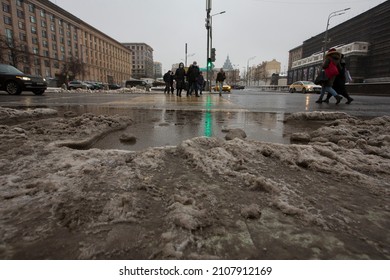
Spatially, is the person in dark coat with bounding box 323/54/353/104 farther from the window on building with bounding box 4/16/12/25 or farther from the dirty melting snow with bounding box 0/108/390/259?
the window on building with bounding box 4/16/12/25

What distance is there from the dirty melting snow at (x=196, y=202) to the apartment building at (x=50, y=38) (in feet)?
178

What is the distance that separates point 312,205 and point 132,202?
102 cm

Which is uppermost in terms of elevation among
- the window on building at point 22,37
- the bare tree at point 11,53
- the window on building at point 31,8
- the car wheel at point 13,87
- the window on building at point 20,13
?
the window on building at point 31,8

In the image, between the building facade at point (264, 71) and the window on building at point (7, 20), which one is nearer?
the window on building at point (7, 20)

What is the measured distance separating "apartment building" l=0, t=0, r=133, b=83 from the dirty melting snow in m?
54.1

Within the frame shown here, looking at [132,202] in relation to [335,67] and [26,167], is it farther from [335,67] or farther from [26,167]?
[335,67]

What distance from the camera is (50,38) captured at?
6475 cm

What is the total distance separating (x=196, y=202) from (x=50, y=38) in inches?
3119

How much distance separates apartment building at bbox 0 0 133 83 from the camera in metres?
53.6

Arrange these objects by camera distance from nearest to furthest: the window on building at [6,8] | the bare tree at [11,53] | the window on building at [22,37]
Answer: the bare tree at [11,53], the window on building at [6,8], the window on building at [22,37]

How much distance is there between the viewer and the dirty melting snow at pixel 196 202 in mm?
1035

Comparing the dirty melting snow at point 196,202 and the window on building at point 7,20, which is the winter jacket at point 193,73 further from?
the window on building at point 7,20

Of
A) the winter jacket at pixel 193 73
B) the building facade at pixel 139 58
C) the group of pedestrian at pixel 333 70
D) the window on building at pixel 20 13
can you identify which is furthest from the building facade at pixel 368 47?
the building facade at pixel 139 58

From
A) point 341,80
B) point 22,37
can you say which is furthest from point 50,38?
point 341,80
